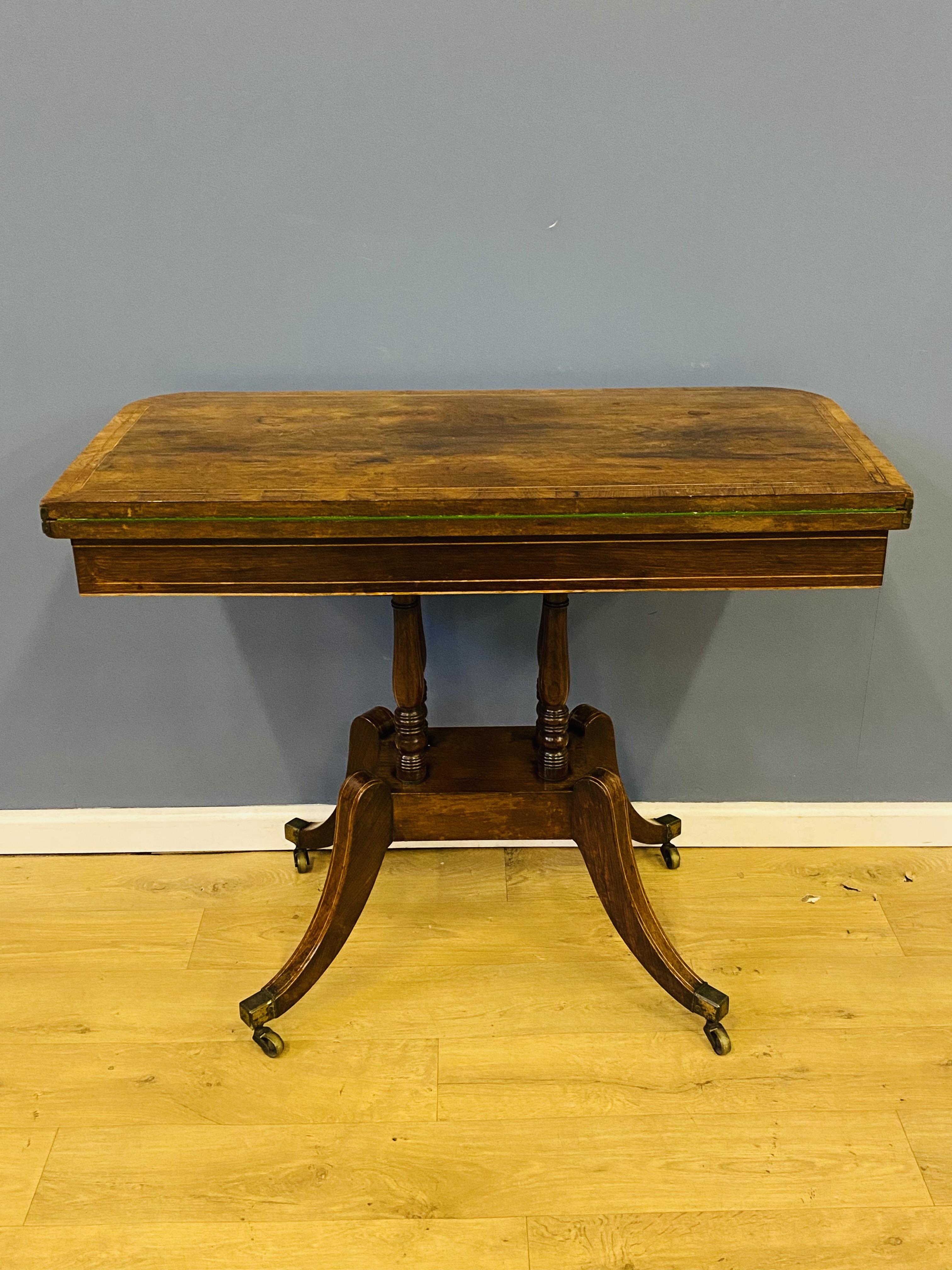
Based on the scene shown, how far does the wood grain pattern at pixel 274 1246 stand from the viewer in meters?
1.39

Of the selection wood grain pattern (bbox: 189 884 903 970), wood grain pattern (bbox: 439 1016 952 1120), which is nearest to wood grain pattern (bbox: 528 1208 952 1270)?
wood grain pattern (bbox: 439 1016 952 1120)

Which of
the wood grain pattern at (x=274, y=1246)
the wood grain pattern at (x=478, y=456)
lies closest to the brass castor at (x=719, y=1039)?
the wood grain pattern at (x=274, y=1246)

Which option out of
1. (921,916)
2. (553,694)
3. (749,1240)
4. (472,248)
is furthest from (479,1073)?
(472,248)

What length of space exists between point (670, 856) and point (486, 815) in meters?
0.49

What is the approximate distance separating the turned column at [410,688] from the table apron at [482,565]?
0.99ft

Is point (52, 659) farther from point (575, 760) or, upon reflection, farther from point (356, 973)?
point (575, 760)

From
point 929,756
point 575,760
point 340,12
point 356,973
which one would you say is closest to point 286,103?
point 340,12

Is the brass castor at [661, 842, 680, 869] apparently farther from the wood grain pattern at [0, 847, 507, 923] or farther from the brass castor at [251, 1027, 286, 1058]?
→ the brass castor at [251, 1027, 286, 1058]

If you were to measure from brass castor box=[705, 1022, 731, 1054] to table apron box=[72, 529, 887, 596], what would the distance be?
0.71 meters

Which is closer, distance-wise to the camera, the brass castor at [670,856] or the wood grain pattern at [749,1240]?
the wood grain pattern at [749,1240]

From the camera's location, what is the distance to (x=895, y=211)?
1.66 m

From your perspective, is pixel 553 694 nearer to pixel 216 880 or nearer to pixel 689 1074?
pixel 689 1074

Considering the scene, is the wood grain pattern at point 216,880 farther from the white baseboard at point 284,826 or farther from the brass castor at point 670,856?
the brass castor at point 670,856

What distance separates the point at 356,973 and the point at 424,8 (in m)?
1.45
